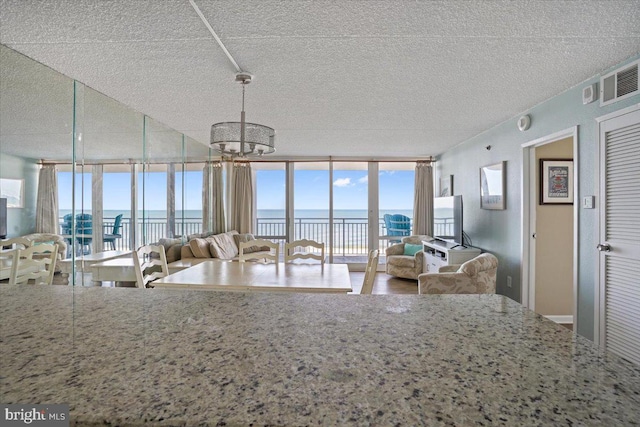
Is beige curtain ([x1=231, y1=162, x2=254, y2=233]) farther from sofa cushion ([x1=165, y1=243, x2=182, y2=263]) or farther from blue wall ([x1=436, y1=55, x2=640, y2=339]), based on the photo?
blue wall ([x1=436, y1=55, x2=640, y2=339])

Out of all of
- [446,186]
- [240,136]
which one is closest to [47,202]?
[240,136]

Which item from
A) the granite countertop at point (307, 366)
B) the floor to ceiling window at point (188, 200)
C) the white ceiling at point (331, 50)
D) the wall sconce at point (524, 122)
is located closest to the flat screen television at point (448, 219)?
the wall sconce at point (524, 122)

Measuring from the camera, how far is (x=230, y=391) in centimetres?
53

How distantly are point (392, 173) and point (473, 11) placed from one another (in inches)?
529

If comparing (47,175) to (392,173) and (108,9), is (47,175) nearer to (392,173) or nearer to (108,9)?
(108,9)

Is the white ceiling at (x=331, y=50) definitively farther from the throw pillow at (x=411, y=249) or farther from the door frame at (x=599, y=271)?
the throw pillow at (x=411, y=249)

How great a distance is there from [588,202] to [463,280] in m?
1.20

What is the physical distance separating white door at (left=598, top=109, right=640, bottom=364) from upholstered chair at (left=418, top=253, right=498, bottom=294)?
2.84 feet

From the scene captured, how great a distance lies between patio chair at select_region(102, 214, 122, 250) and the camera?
366 centimetres

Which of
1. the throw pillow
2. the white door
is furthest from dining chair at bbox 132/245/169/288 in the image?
the throw pillow

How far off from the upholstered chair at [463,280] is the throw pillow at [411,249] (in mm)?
2743

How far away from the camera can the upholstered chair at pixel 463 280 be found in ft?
10.3

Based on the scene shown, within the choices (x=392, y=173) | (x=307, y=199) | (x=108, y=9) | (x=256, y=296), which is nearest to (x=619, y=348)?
(x=256, y=296)

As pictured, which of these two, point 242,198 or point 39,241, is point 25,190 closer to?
point 39,241
